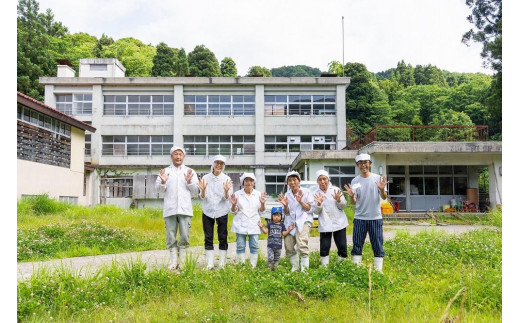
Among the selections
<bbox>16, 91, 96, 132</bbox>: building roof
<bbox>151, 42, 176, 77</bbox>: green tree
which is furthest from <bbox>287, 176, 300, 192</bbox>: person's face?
<bbox>151, 42, 176, 77</bbox>: green tree

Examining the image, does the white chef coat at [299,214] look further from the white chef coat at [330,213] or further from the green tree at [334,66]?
the green tree at [334,66]

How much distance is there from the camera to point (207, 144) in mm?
30562

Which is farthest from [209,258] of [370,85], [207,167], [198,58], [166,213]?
[198,58]

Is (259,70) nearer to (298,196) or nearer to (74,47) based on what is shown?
(74,47)

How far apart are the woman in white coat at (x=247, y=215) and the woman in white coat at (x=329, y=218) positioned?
870 millimetres

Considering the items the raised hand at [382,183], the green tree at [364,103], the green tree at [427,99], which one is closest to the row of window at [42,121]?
the raised hand at [382,183]

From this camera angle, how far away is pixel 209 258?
6.70 meters

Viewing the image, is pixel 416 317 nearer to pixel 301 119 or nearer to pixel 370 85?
pixel 301 119

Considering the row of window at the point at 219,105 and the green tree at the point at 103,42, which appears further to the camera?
the green tree at the point at 103,42

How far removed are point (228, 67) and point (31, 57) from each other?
64.6 feet

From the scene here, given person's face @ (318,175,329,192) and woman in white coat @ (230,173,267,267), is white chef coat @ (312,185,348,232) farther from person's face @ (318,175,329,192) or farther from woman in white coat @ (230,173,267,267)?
woman in white coat @ (230,173,267,267)

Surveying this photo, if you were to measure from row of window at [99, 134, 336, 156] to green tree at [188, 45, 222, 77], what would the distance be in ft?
54.4

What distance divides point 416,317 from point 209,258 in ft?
11.3

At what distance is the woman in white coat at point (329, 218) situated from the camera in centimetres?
637
